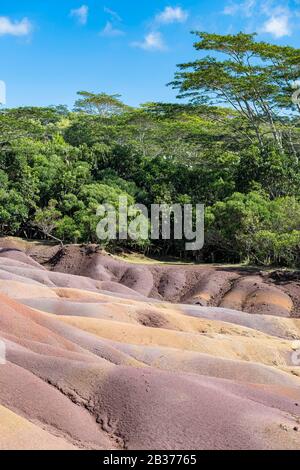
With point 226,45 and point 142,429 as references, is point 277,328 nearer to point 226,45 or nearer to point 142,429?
point 142,429

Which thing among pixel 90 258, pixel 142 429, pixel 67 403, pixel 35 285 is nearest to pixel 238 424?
pixel 142 429

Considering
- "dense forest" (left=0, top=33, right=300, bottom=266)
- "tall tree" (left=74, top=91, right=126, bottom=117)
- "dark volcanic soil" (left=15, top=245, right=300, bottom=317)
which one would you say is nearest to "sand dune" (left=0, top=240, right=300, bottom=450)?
"dark volcanic soil" (left=15, top=245, right=300, bottom=317)

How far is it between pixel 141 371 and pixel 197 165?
1562 inches

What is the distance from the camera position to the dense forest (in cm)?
3734

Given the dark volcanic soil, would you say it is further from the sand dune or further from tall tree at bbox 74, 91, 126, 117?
tall tree at bbox 74, 91, 126, 117

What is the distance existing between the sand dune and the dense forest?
6.82 meters

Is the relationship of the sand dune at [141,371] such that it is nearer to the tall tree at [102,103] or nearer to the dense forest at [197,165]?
the dense forest at [197,165]

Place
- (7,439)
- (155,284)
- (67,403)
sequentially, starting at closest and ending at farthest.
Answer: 1. (7,439)
2. (67,403)
3. (155,284)

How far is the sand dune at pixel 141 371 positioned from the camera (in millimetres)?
10840

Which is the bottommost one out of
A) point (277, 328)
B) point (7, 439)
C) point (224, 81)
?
point (277, 328)

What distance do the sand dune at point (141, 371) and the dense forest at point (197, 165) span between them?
269 inches

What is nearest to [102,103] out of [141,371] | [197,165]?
[197,165]

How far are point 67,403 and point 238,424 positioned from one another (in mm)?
3610

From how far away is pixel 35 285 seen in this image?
1070 inches
